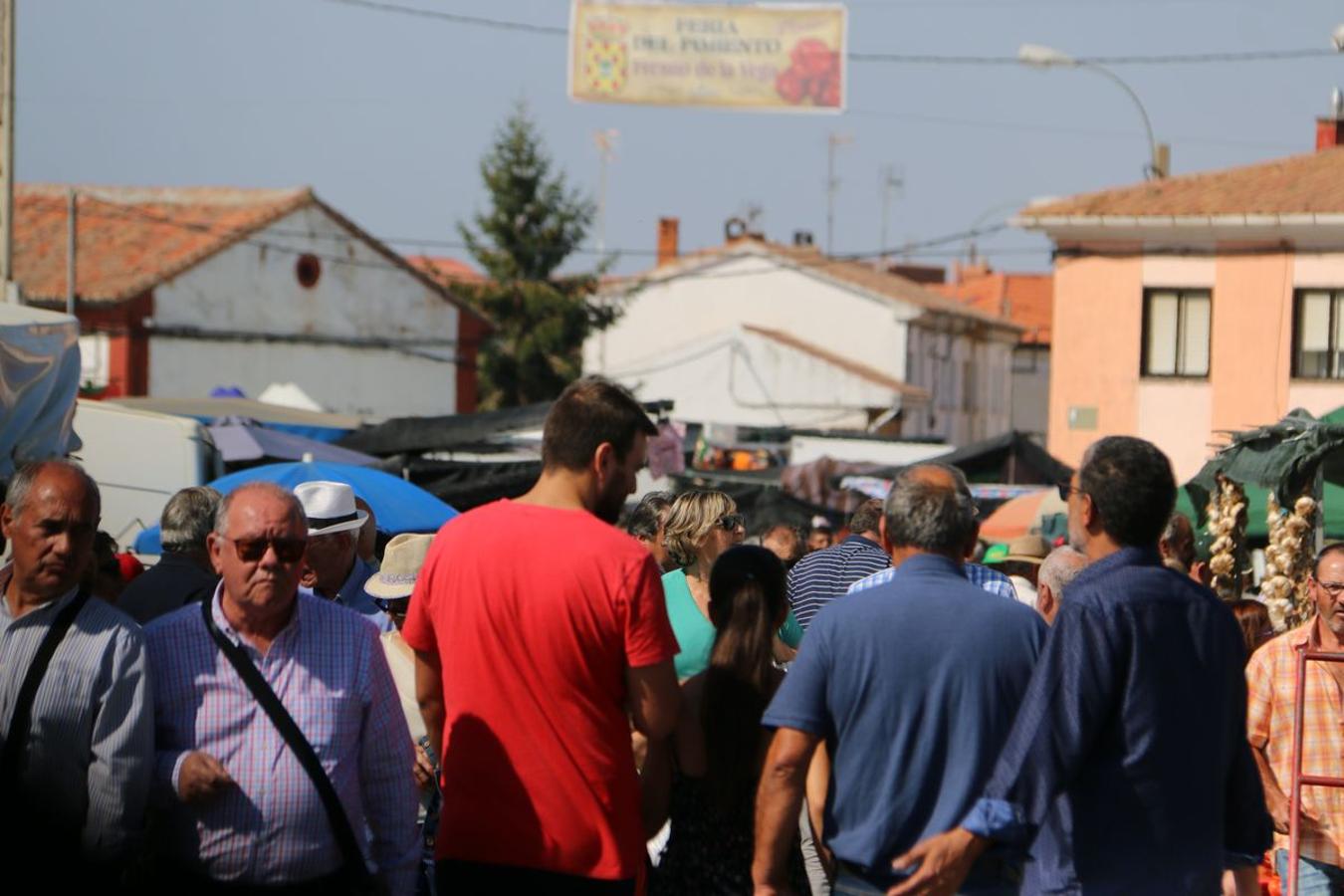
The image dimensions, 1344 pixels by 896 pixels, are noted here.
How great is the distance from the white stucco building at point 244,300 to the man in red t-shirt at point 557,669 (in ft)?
107

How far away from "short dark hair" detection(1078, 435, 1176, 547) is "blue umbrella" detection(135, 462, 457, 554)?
22.1 ft

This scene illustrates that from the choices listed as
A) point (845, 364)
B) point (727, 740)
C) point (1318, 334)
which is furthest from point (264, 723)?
point (845, 364)

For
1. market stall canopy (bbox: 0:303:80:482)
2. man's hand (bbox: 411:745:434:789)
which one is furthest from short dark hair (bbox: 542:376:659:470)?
market stall canopy (bbox: 0:303:80:482)

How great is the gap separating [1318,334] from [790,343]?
22964 millimetres

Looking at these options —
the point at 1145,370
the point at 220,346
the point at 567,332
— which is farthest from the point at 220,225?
the point at 1145,370

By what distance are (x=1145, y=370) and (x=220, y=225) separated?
73.0 feet

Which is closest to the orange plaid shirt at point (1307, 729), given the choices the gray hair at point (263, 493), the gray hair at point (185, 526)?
the gray hair at point (263, 493)

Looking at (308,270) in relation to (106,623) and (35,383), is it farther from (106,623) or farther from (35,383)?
(106,623)

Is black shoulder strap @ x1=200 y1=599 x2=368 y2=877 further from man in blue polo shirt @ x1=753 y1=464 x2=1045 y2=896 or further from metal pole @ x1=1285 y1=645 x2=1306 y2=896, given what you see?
metal pole @ x1=1285 y1=645 x2=1306 y2=896

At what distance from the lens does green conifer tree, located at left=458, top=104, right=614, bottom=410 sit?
5056 cm

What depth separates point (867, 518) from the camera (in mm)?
8984

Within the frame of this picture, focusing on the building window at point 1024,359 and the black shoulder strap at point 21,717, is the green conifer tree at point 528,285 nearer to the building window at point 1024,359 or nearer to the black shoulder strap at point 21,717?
the building window at point 1024,359

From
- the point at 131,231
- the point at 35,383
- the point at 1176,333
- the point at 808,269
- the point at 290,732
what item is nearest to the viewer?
the point at 290,732

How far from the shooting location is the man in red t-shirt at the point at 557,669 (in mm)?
4285
